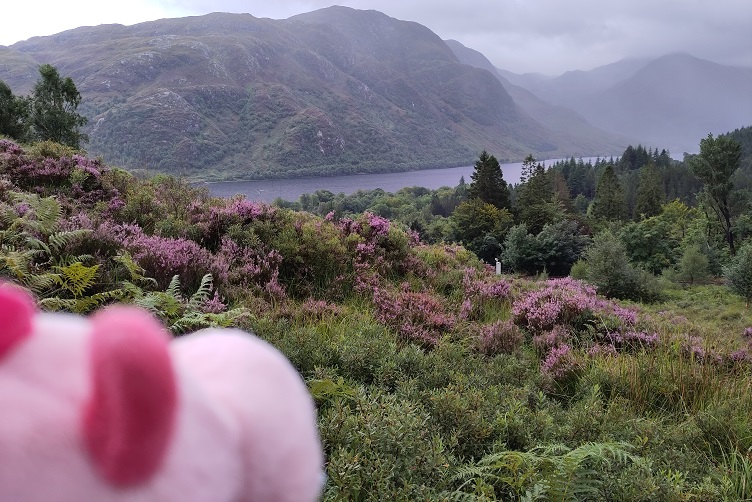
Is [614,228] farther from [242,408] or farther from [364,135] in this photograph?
[364,135]

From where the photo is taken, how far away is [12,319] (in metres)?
0.45

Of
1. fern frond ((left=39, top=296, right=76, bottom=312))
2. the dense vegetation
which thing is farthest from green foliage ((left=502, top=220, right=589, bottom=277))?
fern frond ((left=39, top=296, right=76, bottom=312))

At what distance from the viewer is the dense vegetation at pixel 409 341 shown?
91.7 inches

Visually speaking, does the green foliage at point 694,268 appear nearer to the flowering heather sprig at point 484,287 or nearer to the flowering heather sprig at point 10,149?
the flowering heather sprig at point 484,287

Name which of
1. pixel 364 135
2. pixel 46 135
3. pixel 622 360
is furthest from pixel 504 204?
pixel 364 135

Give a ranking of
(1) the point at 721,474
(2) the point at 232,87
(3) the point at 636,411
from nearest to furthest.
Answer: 1. (1) the point at 721,474
2. (3) the point at 636,411
3. (2) the point at 232,87

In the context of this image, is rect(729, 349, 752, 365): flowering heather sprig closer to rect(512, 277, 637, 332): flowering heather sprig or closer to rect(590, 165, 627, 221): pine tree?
rect(512, 277, 637, 332): flowering heather sprig

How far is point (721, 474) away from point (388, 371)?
209 cm

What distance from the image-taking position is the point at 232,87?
165625 mm

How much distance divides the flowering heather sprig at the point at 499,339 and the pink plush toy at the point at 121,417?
4314mm

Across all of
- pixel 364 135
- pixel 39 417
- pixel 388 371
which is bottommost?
pixel 388 371

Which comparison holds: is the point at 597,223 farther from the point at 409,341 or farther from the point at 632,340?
the point at 409,341

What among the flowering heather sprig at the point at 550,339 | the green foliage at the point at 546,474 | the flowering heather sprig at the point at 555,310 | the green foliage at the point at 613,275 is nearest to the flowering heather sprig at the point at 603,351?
the flowering heather sprig at the point at 550,339

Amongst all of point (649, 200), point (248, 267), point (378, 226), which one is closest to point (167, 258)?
point (248, 267)
